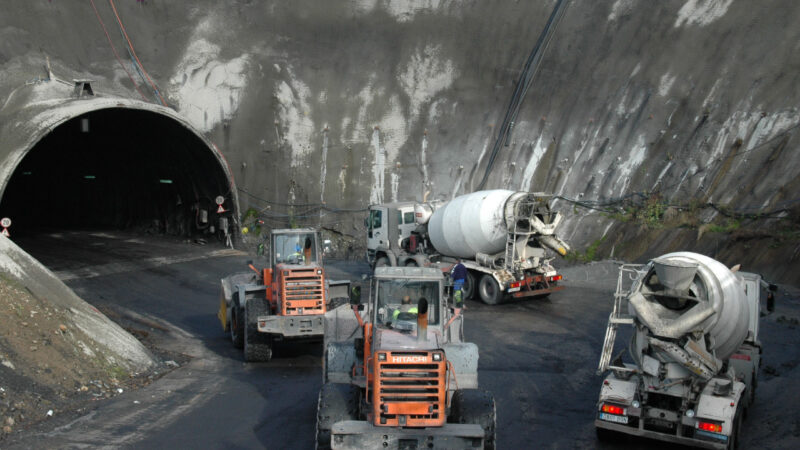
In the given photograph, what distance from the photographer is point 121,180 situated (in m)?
40.2

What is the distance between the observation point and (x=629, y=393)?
973 cm

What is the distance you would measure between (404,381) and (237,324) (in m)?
8.77

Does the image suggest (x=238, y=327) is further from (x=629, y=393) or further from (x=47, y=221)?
(x=47, y=221)

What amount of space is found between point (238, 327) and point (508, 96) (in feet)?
73.2

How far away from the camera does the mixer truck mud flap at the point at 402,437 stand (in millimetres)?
7723

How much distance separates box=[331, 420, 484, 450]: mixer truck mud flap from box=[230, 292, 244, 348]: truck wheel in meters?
8.28

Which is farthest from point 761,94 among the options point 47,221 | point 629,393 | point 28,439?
point 47,221

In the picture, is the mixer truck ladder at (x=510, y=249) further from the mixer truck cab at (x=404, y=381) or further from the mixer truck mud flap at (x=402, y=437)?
the mixer truck mud flap at (x=402, y=437)

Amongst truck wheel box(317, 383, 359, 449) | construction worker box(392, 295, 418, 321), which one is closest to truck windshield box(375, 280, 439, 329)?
construction worker box(392, 295, 418, 321)

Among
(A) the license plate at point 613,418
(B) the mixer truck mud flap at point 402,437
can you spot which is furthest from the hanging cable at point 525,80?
(B) the mixer truck mud flap at point 402,437

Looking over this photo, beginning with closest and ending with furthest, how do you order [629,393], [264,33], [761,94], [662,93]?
1. [629,393]
2. [761,94]
3. [662,93]
4. [264,33]

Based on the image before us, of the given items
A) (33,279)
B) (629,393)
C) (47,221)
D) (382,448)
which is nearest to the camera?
(382,448)

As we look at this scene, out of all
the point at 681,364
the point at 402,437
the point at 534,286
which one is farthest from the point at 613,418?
the point at 534,286

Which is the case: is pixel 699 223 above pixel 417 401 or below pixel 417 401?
above
